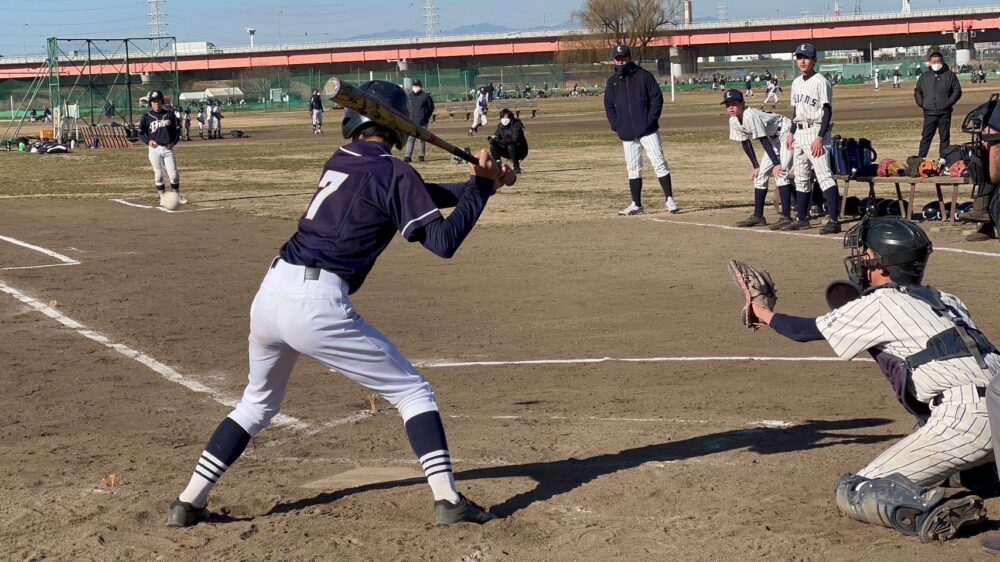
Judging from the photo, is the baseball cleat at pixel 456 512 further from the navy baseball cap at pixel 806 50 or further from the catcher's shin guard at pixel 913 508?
the navy baseball cap at pixel 806 50

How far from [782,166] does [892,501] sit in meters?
11.0

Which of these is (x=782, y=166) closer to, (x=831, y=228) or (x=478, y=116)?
(x=831, y=228)

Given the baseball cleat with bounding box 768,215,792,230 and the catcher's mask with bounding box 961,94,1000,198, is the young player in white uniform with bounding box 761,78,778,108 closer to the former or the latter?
the baseball cleat with bounding box 768,215,792,230

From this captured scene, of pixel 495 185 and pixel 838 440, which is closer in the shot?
pixel 495 185

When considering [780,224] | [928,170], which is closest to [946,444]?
[780,224]

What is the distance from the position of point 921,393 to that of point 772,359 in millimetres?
3496

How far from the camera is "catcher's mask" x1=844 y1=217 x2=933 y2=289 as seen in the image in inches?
203

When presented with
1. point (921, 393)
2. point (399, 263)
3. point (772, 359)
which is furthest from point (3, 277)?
point (921, 393)

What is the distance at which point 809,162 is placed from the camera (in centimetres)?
1509

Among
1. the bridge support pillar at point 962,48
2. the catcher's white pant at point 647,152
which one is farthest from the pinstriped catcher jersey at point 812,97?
the bridge support pillar at point 962,48

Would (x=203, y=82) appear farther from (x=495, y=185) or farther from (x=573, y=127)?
(x=495, y=185)

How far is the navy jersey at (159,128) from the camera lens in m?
20.8

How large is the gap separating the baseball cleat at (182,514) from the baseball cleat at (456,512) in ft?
3.65

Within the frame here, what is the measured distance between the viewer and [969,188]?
1852cm
